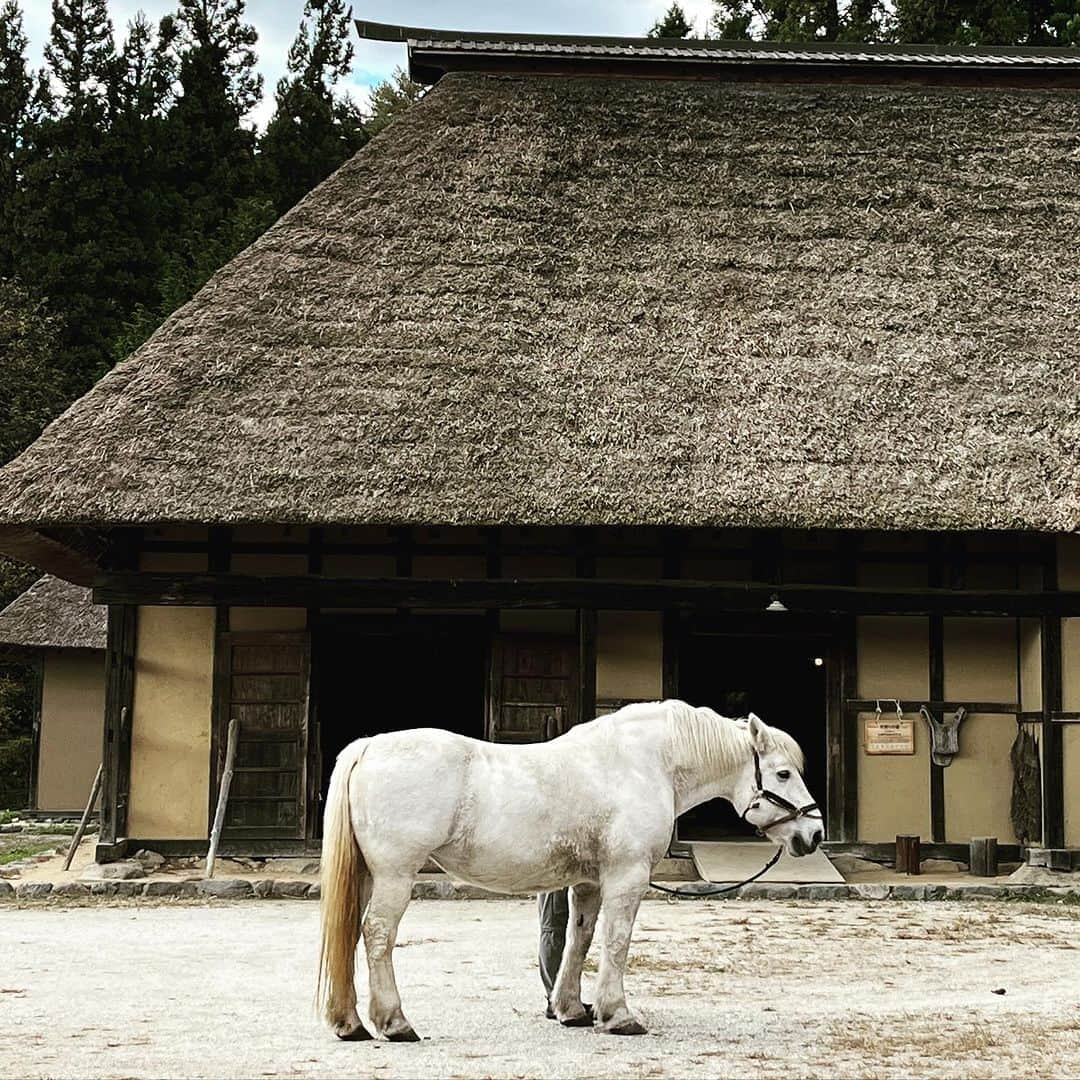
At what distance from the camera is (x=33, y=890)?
35.2ft

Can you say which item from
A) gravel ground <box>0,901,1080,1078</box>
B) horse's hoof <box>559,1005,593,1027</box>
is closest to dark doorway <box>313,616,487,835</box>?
gravel ground <box>0,901,1080,1078</box>

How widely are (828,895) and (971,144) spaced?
7558mm

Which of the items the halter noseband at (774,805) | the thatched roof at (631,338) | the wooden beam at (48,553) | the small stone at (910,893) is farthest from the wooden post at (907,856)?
the wooden beam at (48,553)

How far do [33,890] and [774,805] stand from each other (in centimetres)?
640

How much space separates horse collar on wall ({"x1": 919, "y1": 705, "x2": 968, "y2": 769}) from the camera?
12.1 m

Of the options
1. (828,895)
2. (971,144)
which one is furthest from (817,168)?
(828,895)

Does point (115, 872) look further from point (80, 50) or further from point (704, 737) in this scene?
point (80, 50)

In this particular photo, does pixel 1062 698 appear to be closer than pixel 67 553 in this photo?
Yes

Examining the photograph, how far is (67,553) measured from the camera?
43.0 ft

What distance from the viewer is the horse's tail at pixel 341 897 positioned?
5738 millimetres

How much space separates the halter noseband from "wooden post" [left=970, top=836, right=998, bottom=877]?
229 inches

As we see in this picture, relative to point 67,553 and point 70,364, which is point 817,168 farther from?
point 70,364

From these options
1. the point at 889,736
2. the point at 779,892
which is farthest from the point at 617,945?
the point at 889,736

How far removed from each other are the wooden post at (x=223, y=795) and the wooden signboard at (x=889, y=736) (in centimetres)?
495
